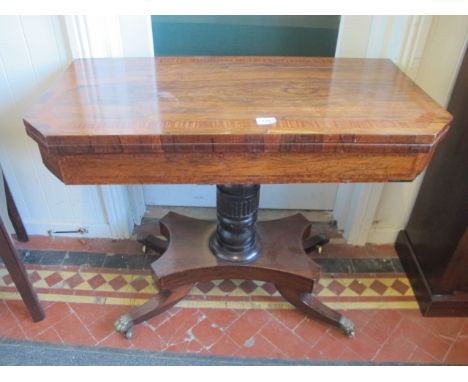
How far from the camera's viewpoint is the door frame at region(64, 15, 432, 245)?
1294 millimetres

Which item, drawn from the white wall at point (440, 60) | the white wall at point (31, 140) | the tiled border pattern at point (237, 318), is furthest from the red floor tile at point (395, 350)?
the white wall at point (31, 140)

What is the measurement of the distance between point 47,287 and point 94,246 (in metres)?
0.27

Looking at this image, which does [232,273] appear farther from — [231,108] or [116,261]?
[231,108]

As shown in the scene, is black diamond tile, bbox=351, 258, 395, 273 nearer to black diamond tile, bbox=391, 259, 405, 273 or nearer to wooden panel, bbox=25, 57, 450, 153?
black diamond tile, bbox=391, 259, 405, 273

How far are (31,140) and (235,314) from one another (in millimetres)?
1081

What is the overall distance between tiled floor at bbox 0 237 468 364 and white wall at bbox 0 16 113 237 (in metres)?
0.16

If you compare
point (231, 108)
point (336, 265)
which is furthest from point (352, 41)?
point (336, 265)

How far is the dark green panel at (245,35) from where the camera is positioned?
4.70 ft

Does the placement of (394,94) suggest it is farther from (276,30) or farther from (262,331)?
(262,331)

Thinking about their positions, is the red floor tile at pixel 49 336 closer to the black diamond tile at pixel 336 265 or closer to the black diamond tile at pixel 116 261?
the black diamond tile at pixel 116 261

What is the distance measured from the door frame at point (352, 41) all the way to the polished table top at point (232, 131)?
0.91ft

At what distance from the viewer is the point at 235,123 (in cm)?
92

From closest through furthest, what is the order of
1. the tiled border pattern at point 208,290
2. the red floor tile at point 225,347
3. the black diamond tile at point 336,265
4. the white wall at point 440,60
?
the white wall at point 440,60 → the red floor tile at point 225,347 → the tiled border pattern at point 208,290 → the black diamond tile at point 336,265

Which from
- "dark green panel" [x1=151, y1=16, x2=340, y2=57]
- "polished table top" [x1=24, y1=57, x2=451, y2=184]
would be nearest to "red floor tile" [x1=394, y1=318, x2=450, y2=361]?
"polished table top" [x1=24, y1=57, x2=451, y2=184]
